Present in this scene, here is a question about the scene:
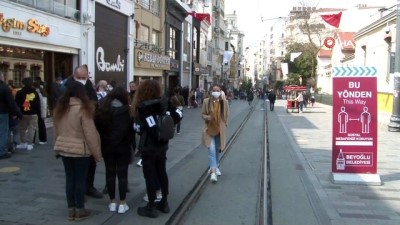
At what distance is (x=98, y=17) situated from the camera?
748 inches

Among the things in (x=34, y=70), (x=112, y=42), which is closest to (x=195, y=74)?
(x=112, y=42)

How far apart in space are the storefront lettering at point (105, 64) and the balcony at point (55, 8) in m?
2.15

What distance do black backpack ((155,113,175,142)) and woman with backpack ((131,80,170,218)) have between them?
3 centimetres

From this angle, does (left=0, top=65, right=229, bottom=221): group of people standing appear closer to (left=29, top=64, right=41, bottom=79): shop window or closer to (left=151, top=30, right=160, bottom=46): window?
(left=29, top=64, right=41, bottom=79): shop window

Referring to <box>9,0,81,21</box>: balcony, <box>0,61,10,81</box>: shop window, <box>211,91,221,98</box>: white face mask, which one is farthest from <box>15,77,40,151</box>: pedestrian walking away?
<box>211,91,221,98</box>: white face mask

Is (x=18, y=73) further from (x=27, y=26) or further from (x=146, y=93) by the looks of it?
(x=146, y=93)

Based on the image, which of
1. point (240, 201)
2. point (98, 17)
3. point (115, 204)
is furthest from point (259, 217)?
point (98, 17)

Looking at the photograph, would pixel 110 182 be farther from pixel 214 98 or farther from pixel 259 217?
pixel 214 98

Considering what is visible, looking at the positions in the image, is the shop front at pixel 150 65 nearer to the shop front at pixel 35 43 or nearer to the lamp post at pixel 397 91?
the shop front at pixel 35 43

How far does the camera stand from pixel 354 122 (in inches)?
323

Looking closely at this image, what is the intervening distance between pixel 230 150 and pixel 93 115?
7.13 metres

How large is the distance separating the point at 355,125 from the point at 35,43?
10.5 m

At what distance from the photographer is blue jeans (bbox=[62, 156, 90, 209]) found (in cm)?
551

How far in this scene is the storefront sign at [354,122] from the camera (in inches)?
321
